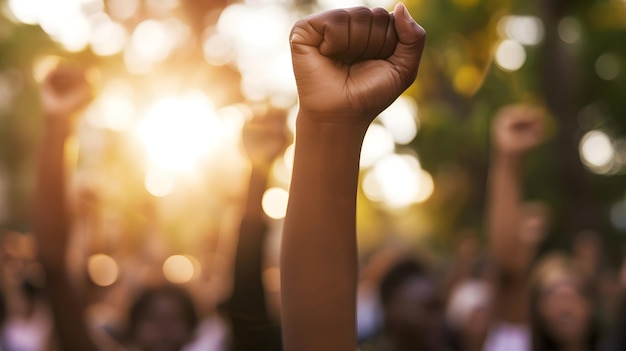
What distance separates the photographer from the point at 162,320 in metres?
3.59

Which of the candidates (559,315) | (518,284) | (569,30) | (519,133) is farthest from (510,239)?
(569,30)

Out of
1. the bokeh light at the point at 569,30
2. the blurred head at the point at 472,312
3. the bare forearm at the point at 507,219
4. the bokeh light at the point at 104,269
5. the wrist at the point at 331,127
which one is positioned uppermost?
the wrist at the point at 331,127

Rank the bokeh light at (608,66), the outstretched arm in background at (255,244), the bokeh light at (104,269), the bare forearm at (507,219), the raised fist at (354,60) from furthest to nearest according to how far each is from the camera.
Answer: the bokeh light at (608,66), the bokeh light at (104,269), the bare forearm at (507,219), the outstretched arm in background at (255,244), the raised fist at (354,60)

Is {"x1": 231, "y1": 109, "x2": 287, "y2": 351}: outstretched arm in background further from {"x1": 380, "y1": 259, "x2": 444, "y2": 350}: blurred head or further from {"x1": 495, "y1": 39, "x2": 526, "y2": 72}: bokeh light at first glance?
{"x1": 495, "y1": 39, "x2": 526, "y2": 72}: bokeh light

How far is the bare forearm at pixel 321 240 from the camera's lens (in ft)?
5.97

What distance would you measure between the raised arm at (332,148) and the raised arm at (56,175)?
1134 millimetres

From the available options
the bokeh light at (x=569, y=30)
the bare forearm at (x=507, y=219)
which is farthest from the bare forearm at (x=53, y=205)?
the bokeh light at (x=569, y=30)

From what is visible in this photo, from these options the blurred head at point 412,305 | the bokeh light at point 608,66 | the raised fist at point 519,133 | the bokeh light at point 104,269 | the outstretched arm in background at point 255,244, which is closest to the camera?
the outstretched arm in background at point 255,244

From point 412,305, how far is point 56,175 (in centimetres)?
139

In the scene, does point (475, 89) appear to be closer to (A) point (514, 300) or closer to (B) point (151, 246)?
(B) point (151, 246)

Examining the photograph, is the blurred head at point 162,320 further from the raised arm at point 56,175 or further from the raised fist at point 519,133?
the raised fist at point 519,133

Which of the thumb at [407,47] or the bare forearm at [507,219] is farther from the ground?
the thumb at [407,47]

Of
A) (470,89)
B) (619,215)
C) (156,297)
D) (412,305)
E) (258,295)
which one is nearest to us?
(258,295)

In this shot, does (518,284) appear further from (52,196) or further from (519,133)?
(52,196)
